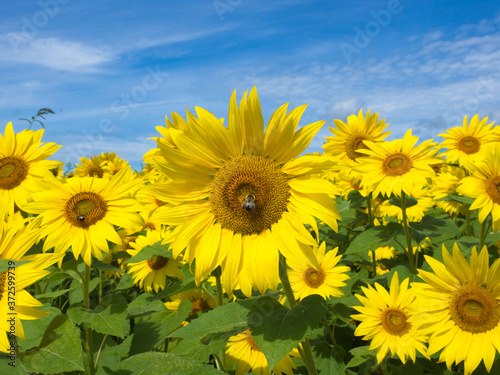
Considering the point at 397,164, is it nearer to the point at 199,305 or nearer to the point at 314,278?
the point at 314,278

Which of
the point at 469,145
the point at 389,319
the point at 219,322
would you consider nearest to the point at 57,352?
the point at 219,322

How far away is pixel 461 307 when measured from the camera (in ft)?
10.7

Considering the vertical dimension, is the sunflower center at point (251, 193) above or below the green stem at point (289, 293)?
above

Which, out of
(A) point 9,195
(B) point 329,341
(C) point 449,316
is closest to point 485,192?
(C) point 449,316

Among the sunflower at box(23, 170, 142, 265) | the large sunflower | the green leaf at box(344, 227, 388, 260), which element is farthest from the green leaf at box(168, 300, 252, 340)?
the green leaf at box(344, 227, 388, 260)

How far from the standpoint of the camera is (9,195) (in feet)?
15.6

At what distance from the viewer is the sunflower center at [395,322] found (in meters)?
3.99

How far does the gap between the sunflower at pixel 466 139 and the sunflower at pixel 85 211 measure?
6.12 m

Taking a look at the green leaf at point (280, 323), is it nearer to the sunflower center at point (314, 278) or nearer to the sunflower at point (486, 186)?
the sunflower center at point (314, 278)

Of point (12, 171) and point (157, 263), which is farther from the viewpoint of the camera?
point (157, 263)

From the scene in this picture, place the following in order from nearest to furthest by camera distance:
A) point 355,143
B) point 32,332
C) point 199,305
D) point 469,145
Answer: point 32,332 → point 199,305 → point 355,143 → point 469,145

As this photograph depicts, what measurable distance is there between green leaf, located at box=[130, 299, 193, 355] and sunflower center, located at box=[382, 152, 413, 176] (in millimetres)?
2949

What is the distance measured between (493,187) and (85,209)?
417 cm

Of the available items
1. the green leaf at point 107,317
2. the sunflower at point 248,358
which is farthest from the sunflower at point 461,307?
the green leaf at point 107,317
